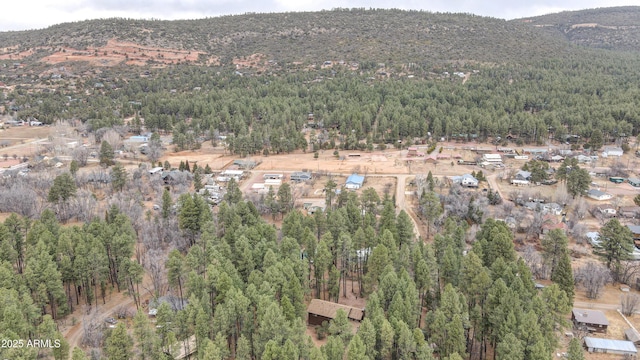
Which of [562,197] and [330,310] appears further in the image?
[562,197]

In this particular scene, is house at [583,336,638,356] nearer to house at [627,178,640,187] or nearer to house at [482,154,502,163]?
house at [627,178,640,187]

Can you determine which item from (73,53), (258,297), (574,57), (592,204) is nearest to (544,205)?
(592,204)

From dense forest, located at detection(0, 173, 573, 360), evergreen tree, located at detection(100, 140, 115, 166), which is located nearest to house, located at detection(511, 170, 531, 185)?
dense forest, located at detection(0, 173, 573, 360)

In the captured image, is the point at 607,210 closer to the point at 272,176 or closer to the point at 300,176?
the point at 300,176

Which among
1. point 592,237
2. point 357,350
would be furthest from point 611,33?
point 357,350

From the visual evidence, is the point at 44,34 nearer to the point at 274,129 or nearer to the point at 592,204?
the point at 274,129

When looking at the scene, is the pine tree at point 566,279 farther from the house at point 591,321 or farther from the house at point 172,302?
the house at point 172,302

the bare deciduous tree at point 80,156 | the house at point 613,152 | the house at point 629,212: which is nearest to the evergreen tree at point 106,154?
the bare deciduous tree at point 80,156
